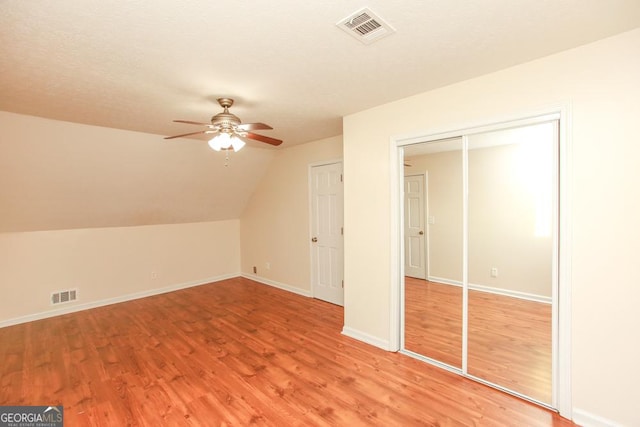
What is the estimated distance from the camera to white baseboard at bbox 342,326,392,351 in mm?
3054

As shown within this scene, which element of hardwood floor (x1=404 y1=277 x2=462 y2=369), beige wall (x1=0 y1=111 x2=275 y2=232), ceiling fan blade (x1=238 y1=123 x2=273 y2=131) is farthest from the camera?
beige wall (x1=0 y1=111 x2=275 y2=232)

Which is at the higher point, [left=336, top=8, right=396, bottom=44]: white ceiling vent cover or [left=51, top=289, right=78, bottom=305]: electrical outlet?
[left=336, top=8, right=396, bottom=44]: white ceiling vent cover

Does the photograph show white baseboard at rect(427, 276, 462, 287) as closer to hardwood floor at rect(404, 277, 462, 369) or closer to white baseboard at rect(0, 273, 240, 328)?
hardwood floor at rect(404, 277, 462, 369)

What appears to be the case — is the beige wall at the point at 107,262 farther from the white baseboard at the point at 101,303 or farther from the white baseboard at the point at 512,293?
the white baseboard at the point at 512,293

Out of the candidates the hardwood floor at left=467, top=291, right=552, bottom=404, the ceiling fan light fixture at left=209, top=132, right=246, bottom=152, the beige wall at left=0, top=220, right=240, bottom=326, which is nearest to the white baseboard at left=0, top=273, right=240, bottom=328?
the beige wall at left=0, top=220, right=240, bottom=326

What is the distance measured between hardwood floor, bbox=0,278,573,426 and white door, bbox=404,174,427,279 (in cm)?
90

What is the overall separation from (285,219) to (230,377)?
304cm

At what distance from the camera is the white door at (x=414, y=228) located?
2.94m

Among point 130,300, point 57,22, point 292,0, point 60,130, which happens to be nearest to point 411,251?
point 292,0

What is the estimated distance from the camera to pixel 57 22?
1584 mm

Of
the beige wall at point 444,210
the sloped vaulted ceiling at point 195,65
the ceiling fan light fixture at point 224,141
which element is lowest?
the beige wall at point 444,210

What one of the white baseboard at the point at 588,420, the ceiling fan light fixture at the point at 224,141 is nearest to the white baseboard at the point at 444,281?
the white baseboard at the point at 588,420

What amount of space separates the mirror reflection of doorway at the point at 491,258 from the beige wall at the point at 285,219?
2039 mm

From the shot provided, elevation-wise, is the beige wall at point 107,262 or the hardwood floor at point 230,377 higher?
the beige wall at point 107,262
